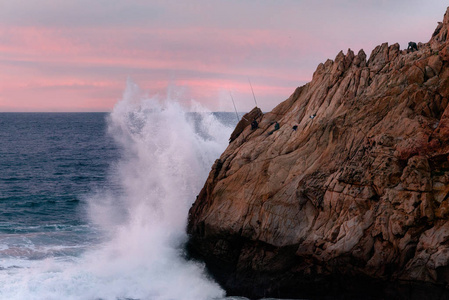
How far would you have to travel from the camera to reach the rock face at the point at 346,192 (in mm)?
20828

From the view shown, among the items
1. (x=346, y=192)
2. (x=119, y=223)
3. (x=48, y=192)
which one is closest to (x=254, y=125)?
(x=346, y=192)

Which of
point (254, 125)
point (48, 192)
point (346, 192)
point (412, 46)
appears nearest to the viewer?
point (346, 192)

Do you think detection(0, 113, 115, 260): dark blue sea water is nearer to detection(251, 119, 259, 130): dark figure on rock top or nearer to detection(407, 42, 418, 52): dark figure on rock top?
detection(251, 119, 259, 130): dark figure on rock top

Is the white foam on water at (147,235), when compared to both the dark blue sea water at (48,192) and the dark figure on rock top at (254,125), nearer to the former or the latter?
the dark blue sea water at (48,192)

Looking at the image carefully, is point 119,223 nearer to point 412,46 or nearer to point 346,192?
point 346,192

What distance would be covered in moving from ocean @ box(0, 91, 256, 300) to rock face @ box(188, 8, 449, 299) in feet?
7.56

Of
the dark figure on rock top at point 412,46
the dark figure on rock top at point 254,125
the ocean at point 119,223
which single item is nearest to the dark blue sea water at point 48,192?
the ocean at point 119,223

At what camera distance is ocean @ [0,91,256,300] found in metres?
25.3

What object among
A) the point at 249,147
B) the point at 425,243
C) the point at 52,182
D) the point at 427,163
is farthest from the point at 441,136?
the point at 52,182

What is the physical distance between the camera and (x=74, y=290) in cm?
2469

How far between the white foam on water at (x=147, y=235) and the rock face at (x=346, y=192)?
5.95 feet

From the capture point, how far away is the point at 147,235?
30.5 meters

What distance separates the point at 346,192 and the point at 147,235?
13360 millimetres

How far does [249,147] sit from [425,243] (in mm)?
11203
